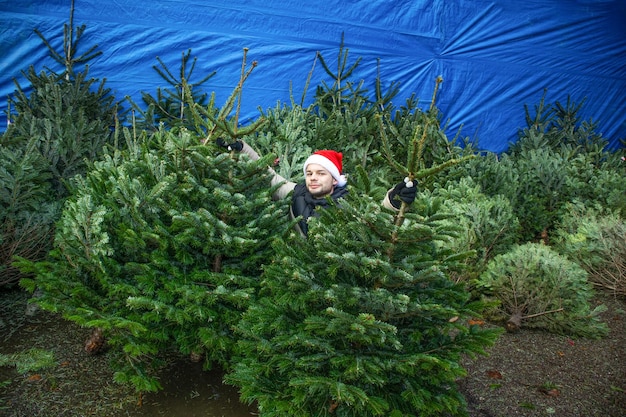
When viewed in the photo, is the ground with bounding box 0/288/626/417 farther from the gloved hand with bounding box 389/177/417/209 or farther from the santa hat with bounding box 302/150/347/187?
the santa hat with bounding box 302/150/347/187

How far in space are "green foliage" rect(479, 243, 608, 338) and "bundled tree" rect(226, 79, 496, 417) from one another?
2.11m

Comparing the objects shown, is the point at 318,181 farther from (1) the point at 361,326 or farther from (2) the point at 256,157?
(1) the point at 361,326

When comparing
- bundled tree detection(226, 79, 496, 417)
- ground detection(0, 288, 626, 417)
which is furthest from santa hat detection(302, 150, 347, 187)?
ground detection(0, 288, 626, 417)

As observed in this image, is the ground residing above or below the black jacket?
below

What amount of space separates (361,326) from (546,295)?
2.98 metres

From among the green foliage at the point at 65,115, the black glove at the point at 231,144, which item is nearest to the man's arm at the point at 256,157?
the black glove at the point at 231,144

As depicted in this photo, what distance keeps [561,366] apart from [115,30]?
7243mm

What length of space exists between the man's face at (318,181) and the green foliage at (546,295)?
1.97 m

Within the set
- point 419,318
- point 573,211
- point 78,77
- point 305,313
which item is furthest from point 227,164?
point 573,211

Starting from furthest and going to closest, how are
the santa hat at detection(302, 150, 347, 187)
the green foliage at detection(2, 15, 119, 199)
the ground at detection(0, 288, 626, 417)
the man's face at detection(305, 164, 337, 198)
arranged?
1. the green foliage at detection(2, 15, 119, 199)
2. the santa hat at detection(302, 150, 347, 187)
3. the man's face at detection(305, 164, 337, 198)
4. the ground at detection(0, 288, 626, 417)

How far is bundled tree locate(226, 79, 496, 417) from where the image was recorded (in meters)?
2.60

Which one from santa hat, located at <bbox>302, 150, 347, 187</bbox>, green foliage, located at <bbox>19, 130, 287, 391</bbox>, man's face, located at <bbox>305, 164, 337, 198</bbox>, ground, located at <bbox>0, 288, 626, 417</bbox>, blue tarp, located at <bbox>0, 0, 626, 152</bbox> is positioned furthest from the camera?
blue tarp, located at <bbox>0, 0, 626, 152</bbox>

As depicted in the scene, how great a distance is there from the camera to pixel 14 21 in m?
6.72

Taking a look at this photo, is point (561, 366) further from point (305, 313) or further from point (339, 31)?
point (339, 31)
